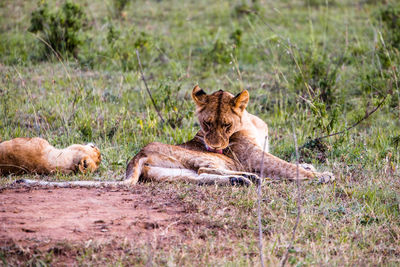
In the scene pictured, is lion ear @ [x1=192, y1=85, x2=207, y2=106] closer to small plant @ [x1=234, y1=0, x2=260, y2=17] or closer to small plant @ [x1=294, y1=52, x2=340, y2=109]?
small plant @ [x1=294, y1=52, x2=340, y2=109]

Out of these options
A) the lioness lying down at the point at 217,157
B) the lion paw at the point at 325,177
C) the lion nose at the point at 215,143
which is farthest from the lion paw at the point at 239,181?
the lion paw at the point at 325,177

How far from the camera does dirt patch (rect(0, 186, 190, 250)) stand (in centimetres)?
372

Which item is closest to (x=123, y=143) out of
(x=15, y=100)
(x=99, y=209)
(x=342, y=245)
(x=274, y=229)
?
(x=15, y=100)

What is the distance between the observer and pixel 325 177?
527 centimetres

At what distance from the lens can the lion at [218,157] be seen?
521 centimetres

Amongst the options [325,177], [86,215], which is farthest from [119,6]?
[86,215]

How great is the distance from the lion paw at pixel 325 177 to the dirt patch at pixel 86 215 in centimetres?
147

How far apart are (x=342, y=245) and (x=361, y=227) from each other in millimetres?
421

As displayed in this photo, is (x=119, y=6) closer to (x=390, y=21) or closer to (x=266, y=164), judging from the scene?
(x=390, y=21)

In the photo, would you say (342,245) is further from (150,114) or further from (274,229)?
(150,114)

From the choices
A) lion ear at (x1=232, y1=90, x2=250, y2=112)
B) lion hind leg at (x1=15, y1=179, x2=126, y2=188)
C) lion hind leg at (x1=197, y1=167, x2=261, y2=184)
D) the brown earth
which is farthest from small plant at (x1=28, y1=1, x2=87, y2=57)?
the brown earth

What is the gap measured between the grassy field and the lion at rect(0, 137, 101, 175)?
0.15 m

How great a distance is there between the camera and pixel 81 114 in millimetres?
7172

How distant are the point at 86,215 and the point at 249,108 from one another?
437 cm
